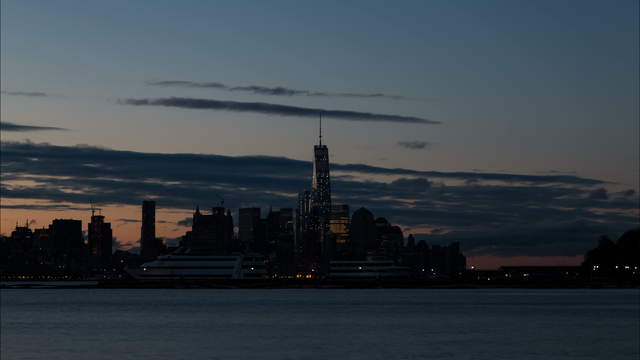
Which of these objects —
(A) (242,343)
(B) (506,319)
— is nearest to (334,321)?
(B) (506,319)

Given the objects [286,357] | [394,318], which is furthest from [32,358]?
[394,318]

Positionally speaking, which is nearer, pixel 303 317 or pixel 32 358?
pixel 32 358

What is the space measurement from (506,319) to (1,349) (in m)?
75.4

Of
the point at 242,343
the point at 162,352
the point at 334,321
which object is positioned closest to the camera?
the point at 162,352

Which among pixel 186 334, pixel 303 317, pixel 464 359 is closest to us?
pixel 464 359

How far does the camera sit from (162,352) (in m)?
90.6

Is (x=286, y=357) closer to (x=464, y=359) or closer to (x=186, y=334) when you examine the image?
(x=464, y=359)

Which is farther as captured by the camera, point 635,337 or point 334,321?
point 334,321

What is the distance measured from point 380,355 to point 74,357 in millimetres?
24549

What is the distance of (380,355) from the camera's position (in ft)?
287

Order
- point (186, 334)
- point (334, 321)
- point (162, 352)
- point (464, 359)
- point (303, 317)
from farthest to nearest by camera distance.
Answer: point (303, 317) → point (334, 321) → point (186, 334) → point (162, 352) → point (464, 359)

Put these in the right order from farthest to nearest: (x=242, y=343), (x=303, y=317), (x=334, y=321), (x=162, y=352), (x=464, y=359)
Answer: (x=303, y=317) → (x=334, y=321) → (x=242, y=343) → (x=162, y=352) → (x=464, y=359)

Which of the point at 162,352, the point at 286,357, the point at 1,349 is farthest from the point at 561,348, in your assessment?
the point at 1,349

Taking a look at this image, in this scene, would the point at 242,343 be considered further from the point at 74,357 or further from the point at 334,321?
the point at 334,321
